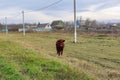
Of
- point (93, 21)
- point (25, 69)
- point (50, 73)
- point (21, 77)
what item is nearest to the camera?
point (21, 77)

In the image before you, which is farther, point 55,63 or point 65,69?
point 55,63

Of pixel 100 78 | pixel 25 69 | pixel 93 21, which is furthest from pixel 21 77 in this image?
pixel 93 21

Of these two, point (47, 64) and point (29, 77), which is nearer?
point (29, 77)

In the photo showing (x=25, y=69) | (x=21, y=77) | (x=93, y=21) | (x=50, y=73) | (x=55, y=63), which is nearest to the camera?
(x=21, y=77)

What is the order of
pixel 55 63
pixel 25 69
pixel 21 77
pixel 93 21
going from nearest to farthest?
pixel 21 77
pixel 25 69
pixel 55 63
pixel 93 21

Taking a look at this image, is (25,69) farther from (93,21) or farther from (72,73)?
(93,21)

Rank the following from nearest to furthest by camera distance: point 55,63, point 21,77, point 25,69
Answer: point 21,77, point 25,69, point 55,63

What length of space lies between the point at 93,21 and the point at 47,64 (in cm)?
15015

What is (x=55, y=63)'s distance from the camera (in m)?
13.9

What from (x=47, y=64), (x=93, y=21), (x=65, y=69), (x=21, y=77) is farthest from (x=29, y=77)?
(x=93, y=21)

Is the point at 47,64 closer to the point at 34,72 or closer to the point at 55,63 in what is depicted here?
the point at 55,63

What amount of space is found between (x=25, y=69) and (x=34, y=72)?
920 millimetres

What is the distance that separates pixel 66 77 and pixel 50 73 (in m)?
1.03

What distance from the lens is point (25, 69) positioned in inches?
492
